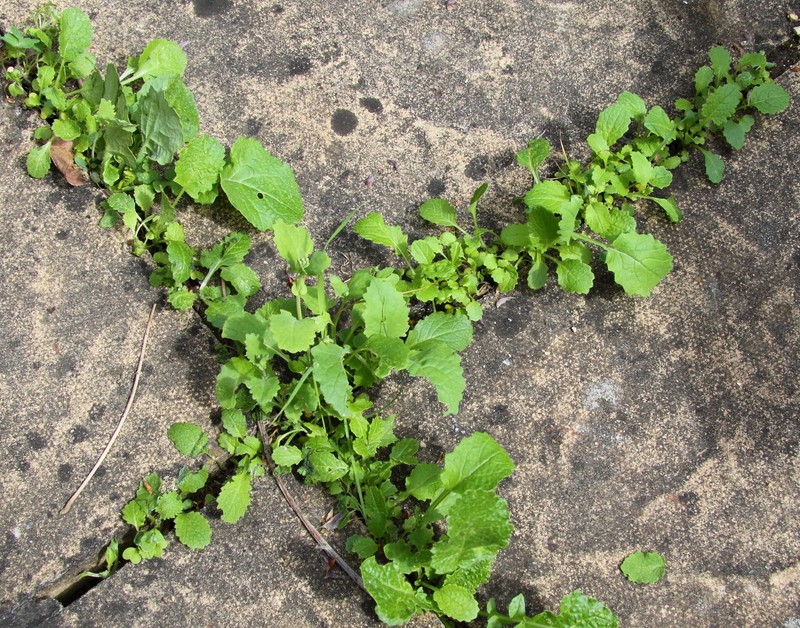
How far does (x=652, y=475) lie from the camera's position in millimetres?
2398

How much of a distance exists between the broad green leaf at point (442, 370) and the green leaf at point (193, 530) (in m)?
0.70

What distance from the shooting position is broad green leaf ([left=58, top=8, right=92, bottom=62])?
105 inches

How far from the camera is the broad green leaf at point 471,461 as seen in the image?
84.3 inches

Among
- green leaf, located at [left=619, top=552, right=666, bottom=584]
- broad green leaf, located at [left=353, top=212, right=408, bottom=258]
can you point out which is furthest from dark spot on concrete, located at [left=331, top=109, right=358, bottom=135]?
green leaf, located at [left=619, top=552, right=666, bottom=584]

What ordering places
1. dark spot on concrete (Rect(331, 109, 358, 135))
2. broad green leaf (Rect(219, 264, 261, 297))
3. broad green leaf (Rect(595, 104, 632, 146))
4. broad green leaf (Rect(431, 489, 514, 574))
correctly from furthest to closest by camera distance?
1. dark spot on concrete (Rect(331, 109, 358, 135))
2. broad green leaf (Rect(595, 104, 632, 146))
3. broad green leaf (Rect(219, 264, 261, 297))
4. broad green leaf (Rect(431, 489, 514, 574))

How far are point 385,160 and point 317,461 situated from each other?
1.09 m

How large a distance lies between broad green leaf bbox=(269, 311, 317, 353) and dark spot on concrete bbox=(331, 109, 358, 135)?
90cm

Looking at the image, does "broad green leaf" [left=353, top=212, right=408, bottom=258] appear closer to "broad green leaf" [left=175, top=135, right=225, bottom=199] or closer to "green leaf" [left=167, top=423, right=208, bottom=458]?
"broad green leaf" [left=175, top=135, right=225, bottom=199]

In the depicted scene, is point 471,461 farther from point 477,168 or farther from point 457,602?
point 477,168

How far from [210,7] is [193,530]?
1.88 metres

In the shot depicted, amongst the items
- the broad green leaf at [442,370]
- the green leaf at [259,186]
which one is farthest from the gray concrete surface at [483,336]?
the broad green leaf at [442,370]

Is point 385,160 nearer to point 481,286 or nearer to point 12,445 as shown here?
point 481,286

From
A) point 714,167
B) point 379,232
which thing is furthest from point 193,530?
point 714,167

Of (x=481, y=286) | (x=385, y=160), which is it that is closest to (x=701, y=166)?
(x=481, y=286)
